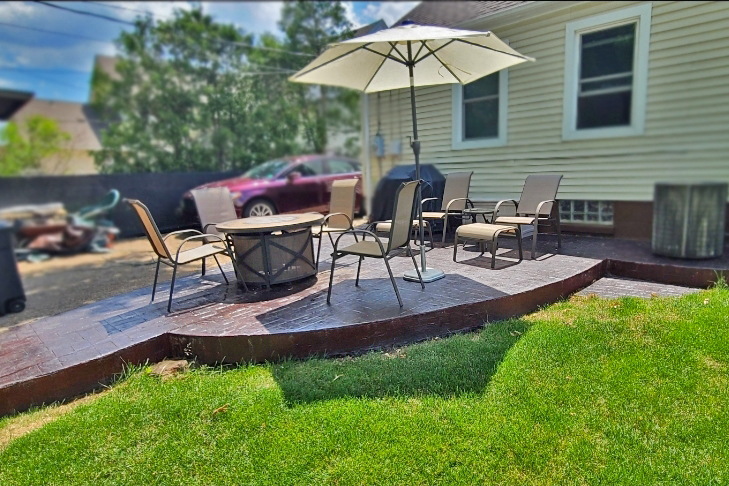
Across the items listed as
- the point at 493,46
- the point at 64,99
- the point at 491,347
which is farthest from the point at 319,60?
the point at 64,99

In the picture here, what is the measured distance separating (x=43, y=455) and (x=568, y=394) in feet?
8.41

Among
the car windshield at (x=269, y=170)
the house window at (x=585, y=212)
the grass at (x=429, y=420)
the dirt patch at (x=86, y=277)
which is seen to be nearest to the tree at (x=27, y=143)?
the dirt patch at (x=86, y=277)

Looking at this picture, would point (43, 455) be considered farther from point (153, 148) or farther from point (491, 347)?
point (153, 148)

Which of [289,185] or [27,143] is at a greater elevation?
[27,143]

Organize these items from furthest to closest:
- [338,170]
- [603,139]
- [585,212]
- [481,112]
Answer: [338,170] → [481,112] → [585,212] → [603,139]

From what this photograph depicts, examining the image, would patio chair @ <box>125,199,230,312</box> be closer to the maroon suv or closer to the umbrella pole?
the umbrella pole

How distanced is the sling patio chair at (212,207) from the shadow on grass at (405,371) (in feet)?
6.50

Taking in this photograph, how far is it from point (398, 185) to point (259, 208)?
3.18 meters

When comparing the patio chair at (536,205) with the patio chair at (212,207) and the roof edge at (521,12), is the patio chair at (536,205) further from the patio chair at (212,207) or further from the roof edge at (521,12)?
the patio chair at (212,207)

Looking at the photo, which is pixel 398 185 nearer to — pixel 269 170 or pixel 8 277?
pixel 269 170

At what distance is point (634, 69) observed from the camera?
373 cm

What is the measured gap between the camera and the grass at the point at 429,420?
5.27ft

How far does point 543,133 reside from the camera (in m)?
4.39

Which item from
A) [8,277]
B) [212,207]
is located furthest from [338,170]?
[8,277]
